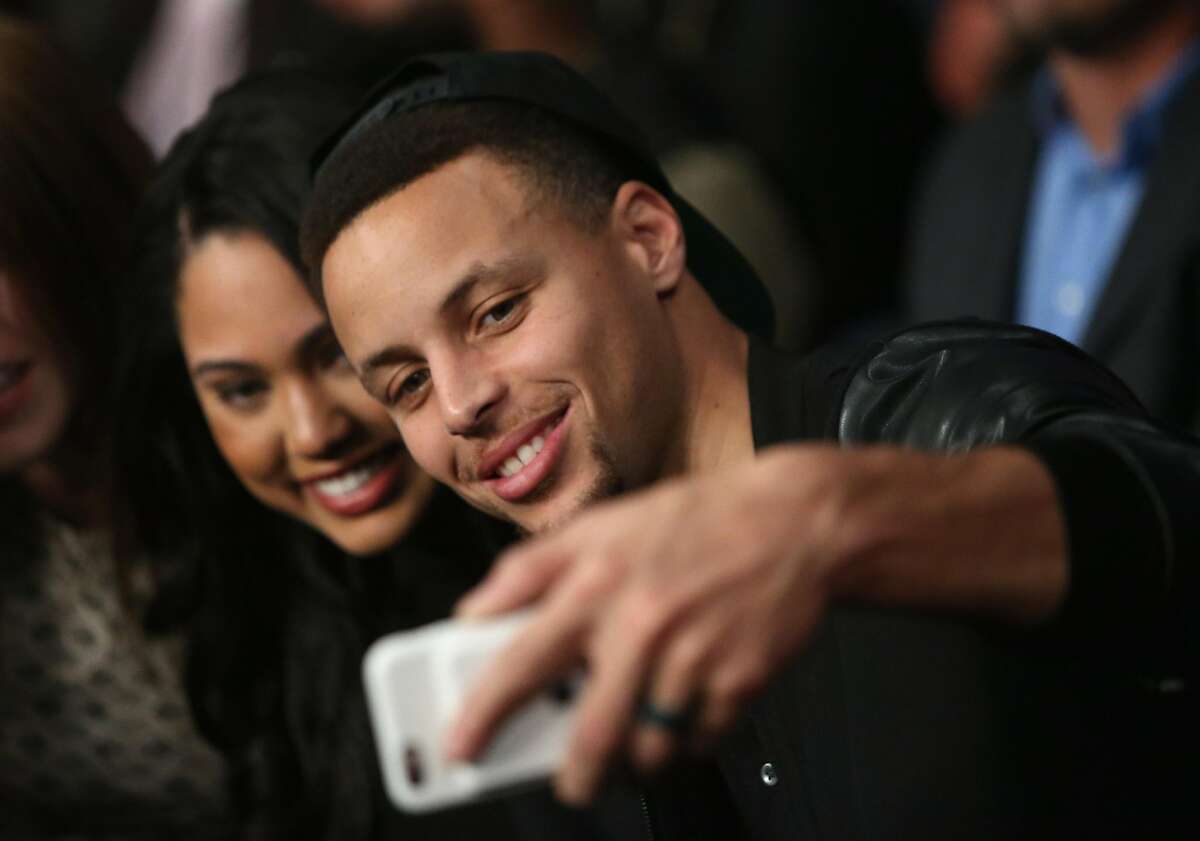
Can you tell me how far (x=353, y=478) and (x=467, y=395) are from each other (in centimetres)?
44

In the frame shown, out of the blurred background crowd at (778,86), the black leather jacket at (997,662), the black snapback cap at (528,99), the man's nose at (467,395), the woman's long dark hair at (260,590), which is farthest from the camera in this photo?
the blurred background crowd at (778,86)

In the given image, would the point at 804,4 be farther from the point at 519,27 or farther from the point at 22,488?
the point at 22,488

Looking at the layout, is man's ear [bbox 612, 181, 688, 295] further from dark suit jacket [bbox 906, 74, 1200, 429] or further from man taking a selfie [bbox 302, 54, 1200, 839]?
dark suit jacket [bbox 906, 74, 1200, 429]

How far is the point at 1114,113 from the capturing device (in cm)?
228

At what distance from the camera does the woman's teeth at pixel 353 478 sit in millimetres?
1547

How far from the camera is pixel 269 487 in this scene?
160 centimetres

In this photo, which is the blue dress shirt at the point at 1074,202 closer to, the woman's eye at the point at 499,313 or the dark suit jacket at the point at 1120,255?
the dark suit jacket at the point at 1120,255

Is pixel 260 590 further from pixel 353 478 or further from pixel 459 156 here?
pixel 459 156

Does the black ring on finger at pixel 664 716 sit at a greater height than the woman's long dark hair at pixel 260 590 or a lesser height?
greater

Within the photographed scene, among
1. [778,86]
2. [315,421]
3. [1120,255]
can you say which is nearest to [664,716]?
[315,421]

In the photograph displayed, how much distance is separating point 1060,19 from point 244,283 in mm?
1324

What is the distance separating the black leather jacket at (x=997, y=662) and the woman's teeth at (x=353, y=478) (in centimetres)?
46

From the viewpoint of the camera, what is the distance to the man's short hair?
1.20 meters

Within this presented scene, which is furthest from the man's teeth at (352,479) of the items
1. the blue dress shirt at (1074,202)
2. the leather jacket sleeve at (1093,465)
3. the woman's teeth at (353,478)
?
the blue dress shirt at (1074,202)
